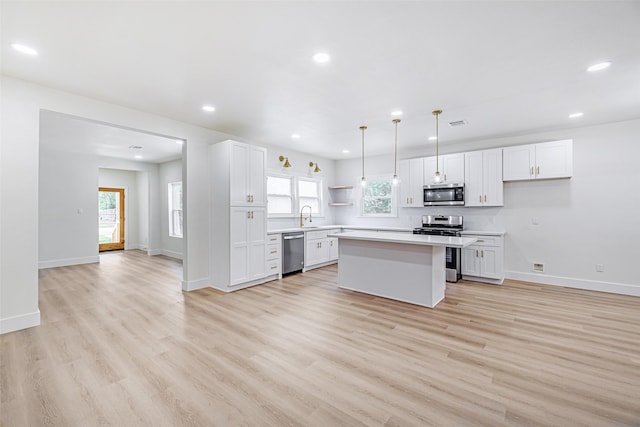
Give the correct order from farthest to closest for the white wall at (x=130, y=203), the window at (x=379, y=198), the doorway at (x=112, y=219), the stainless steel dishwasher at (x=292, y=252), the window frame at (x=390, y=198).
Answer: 1. the doorway at (x=112, y=219)
2. the white wall at (x=130, y=203)
3. the window at (x=379, y=198)
4. the window frame at (x=390, y=198)
5. the stainless steel dishwasher at (x=292, y=252)

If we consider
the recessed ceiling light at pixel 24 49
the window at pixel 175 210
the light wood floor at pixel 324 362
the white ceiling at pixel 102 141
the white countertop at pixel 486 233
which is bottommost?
the light wood floor at pixel 324 362

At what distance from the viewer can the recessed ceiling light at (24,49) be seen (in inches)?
93.5

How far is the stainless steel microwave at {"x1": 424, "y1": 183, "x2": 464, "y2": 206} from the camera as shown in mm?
5465

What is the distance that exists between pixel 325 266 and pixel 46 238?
6.53 m

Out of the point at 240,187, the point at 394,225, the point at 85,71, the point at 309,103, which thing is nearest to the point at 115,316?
the point at 240,187

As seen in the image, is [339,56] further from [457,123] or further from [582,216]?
[582,216]

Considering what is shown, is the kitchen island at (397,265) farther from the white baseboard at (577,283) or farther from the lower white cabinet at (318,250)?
the white baseboard at (577,283)

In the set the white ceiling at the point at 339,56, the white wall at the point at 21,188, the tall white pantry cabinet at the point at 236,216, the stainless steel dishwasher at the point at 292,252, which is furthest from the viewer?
the stainless steel dishwasher at the point at 292,252

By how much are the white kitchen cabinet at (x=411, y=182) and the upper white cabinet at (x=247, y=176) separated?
3.06 meters

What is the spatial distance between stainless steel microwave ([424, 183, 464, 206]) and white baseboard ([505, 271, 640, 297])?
1646 mm

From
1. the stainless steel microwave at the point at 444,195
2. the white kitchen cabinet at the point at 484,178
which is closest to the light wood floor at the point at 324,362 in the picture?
the white kitchen cabinet at the point at 484,178

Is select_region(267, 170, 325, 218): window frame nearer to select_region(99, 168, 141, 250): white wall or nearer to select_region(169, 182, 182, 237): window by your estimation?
select_region(169, 182, 182, 237): window

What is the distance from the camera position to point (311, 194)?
7.13 meters

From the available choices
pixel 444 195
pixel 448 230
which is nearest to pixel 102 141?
pixel 444 195
